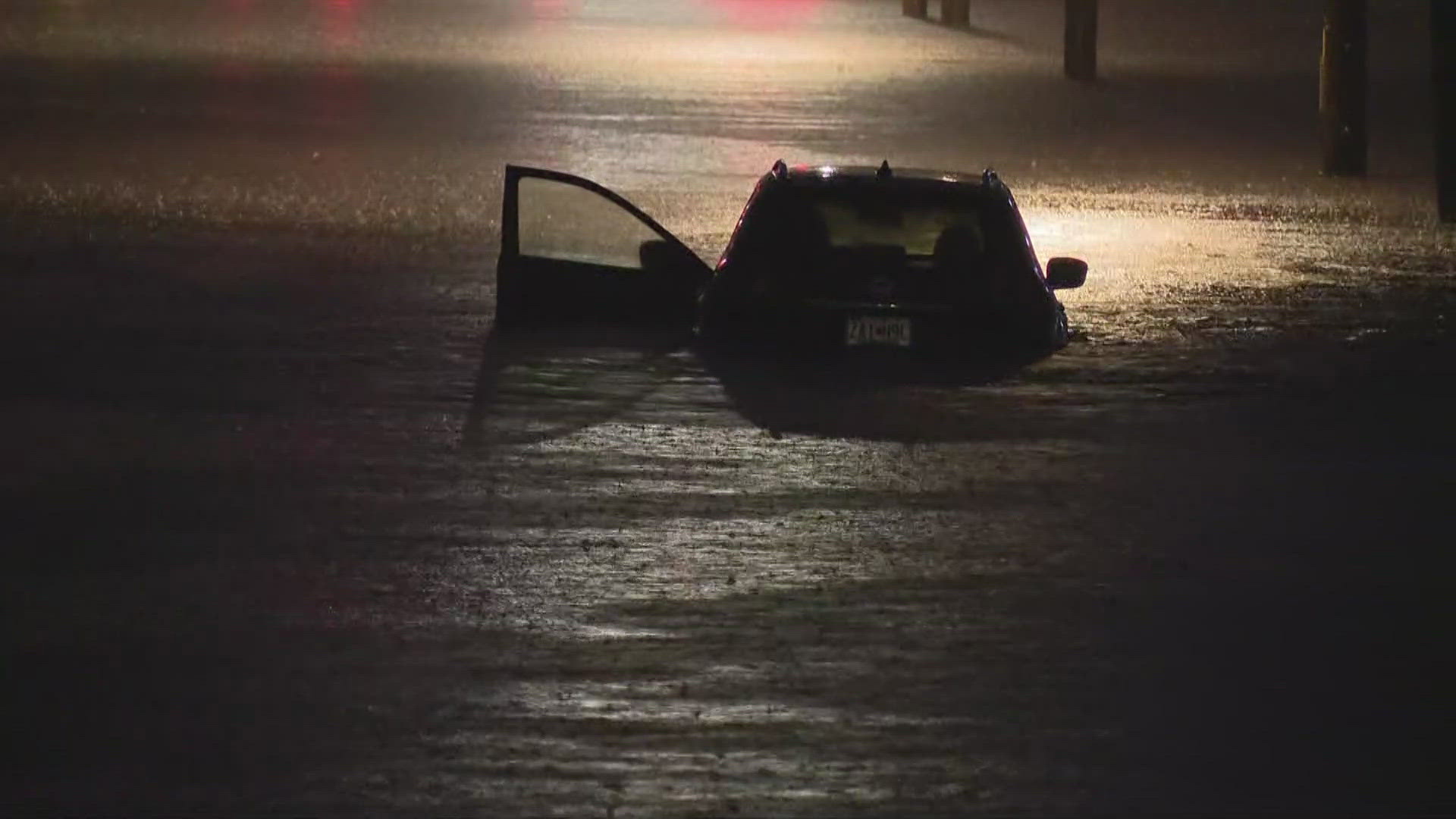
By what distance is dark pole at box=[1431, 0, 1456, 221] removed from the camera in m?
24.4

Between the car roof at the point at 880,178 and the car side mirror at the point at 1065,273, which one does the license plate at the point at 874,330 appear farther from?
the car side mirror at the point at 1065,273

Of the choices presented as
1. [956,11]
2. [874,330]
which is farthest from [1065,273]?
[956,11]

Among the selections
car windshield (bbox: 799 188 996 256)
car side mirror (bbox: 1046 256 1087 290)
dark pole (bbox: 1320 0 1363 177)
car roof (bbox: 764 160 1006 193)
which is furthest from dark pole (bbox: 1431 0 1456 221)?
car roof (bbox: 764 160 1006 193)

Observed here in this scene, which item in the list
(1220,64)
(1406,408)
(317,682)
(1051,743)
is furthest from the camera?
(1220,64)

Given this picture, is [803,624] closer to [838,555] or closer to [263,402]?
[838,555]

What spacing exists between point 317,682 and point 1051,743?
88.0 inches

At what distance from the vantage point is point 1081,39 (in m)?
38.8

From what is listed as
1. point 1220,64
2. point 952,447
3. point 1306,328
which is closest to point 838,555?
point 952,447

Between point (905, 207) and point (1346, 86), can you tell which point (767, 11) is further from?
point (905, 207)

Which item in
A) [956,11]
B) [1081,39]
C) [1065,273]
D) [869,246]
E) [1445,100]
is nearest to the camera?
[869,246]

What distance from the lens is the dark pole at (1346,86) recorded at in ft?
91.6

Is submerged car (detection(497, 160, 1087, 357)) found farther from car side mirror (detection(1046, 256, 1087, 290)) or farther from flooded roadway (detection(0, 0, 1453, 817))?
flooded roadway (detection(0, 0, 1453, 817))

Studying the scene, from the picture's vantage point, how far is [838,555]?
35.3 ft

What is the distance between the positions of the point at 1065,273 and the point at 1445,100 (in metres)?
10.8
